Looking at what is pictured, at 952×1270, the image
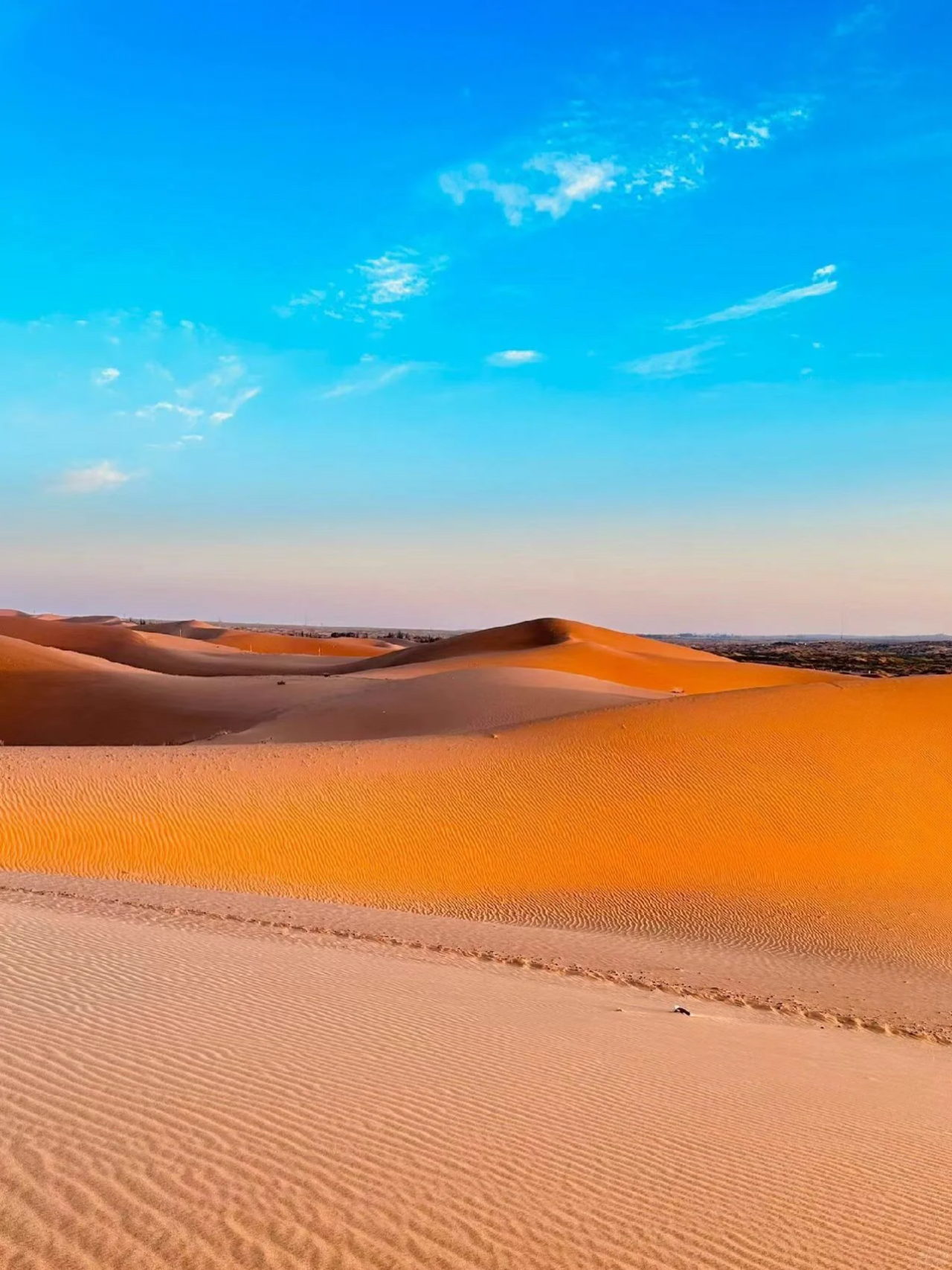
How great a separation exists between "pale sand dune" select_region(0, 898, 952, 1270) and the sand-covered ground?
2cm

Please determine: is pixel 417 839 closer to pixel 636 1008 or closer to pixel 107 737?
pixel 636 1008

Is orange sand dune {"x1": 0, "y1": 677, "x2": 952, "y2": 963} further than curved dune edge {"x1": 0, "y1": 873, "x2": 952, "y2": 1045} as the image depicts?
Yes

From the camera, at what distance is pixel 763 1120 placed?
5.50 metres

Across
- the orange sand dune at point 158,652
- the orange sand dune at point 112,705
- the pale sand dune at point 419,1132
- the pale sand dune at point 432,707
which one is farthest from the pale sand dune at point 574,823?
the orange sand dune at point 158,652

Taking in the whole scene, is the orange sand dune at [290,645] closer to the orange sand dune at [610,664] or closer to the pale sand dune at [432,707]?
the orange sand dune at [610,664]

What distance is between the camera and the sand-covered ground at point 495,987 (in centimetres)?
369

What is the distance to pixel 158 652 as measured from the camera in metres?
61.6

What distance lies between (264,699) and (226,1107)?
2903 cm

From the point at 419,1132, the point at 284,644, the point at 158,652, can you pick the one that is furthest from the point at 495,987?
the point at 284,644

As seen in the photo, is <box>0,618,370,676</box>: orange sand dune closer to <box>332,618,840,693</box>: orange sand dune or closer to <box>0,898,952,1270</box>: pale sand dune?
<box>332,618,840,693</box>: orange sand dune

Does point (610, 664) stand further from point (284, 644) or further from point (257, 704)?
point (284, 644)

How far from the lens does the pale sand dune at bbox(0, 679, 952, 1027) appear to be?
14383 millimetres

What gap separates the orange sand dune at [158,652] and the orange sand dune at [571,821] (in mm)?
33284

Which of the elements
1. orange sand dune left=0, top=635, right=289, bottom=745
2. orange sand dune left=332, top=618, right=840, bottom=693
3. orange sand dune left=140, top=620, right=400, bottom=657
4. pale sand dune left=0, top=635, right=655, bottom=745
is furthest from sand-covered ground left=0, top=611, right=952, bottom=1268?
orange sand dune left=140, top=620, right=400, bottom=657
